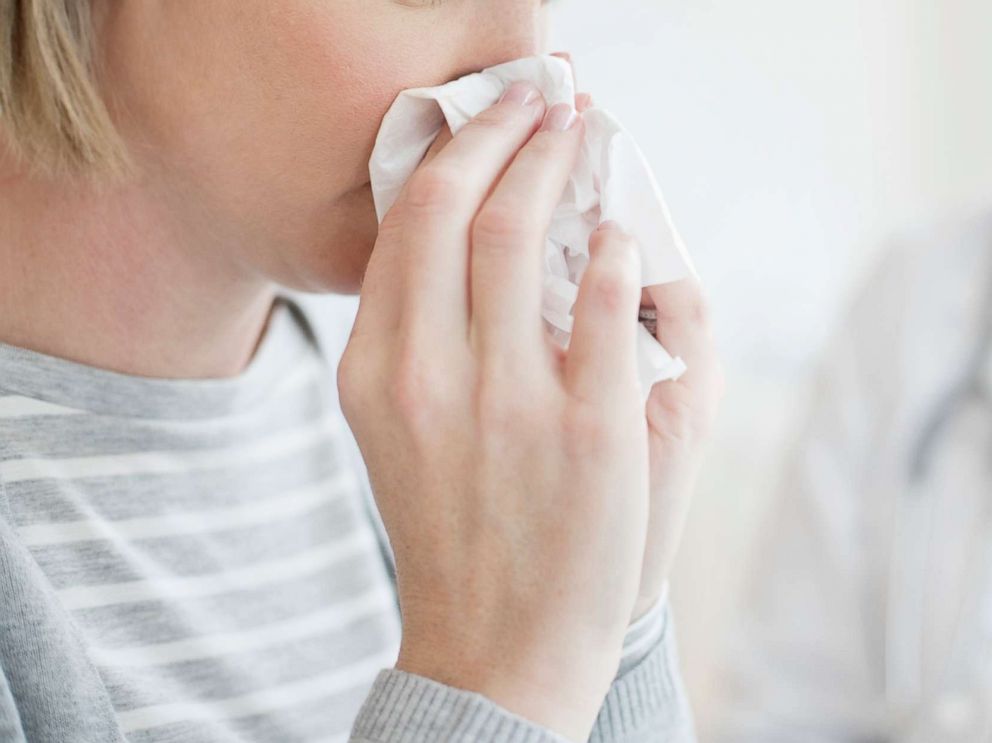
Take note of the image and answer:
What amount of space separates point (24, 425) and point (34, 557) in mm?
84

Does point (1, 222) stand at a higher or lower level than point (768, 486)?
higher

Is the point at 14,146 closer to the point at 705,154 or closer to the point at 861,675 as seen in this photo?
the point at 861,675

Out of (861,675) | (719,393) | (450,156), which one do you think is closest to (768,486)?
(861,675)

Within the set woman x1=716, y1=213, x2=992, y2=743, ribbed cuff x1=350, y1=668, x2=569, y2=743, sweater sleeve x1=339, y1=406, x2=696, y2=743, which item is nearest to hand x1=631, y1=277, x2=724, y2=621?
sweater sleeve x1=339, y1=406, x2=696, y2=743

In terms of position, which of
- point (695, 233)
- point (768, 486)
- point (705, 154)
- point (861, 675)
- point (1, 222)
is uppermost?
point (1, 222)

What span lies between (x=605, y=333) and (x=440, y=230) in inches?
4.5

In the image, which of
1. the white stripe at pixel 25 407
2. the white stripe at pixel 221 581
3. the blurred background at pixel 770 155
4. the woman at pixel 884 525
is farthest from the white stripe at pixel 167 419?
the blurred background at pixel 770 155

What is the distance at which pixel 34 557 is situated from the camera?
689 millimetres

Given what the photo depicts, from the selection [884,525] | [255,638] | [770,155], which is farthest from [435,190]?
[770,155]

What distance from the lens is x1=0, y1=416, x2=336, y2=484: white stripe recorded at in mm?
707

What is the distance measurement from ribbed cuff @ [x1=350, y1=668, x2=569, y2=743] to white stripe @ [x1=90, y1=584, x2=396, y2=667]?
0.21 meters

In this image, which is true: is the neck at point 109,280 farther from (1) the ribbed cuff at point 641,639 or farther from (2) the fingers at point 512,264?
(1) the ribbed cuff at point 641,639

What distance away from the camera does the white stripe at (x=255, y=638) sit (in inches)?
28.6

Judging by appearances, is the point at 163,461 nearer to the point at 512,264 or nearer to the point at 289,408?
the point at 289,408
